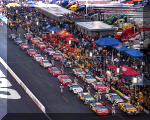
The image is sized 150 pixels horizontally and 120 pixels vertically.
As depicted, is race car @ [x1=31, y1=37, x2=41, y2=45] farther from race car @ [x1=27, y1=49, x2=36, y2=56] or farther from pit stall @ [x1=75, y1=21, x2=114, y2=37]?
pit stall @ [x1=75, y1=21, x2=114, y2=37]

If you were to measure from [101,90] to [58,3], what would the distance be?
75.6m

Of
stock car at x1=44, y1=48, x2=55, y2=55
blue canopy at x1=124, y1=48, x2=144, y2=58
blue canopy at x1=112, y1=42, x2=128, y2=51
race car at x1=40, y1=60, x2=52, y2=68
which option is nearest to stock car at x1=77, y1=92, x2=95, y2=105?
blue canopy at x1=124, y1=48, x2=144, y2=58

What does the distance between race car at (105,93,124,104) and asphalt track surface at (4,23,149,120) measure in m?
0.66

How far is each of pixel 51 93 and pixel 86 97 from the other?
594 cm

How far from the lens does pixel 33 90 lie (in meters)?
55.6

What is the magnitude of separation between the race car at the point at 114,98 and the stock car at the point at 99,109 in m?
2.36

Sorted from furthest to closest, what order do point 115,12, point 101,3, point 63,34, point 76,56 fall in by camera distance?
point 101,3, point 115,12, point 63,34, point 76,56

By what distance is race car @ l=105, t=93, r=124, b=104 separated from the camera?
4931 cm

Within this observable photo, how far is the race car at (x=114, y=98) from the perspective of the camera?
49.3 meters

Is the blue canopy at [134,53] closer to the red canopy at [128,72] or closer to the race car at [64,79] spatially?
the red canopy at [128,72]

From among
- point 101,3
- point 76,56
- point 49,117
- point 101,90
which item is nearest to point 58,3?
point 101,3

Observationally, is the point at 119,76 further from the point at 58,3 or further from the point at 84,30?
the point at 58,3

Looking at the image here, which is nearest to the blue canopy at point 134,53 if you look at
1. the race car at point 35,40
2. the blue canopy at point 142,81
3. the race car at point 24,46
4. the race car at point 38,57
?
the blue canopy at point 142,81

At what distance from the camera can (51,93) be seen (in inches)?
2140
